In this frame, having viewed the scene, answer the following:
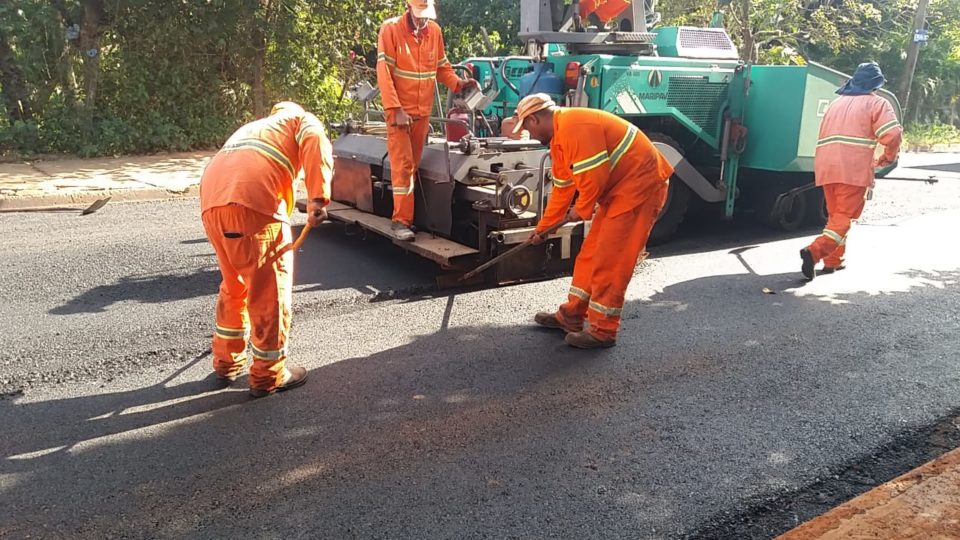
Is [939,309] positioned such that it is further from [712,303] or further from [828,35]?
[828,35]

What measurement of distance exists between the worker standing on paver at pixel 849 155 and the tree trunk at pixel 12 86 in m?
10.4

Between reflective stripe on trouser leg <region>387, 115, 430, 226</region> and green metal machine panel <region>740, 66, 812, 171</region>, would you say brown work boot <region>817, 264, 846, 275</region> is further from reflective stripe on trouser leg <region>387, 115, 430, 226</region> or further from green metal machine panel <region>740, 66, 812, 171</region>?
reflective stripe on trouser leg <region>387, 115, 430, 226</region>

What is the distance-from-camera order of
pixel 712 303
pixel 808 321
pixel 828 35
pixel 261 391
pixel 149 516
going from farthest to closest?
pixel 828 35 < pixel 712 303 < pixel 808 321 < pixel 261 391 < pixel 149 516

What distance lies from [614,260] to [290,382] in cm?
192

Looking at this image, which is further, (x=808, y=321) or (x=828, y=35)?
(x=828, y=35)

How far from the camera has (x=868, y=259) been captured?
21.5ft

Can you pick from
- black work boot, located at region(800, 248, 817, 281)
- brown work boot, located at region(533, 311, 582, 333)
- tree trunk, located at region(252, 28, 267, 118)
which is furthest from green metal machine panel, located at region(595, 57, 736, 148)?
tree trunk, located at region(252, 28, 267, 118)

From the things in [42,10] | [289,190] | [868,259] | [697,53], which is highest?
[42,10]

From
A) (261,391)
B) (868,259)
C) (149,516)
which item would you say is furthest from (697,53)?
(149,516)

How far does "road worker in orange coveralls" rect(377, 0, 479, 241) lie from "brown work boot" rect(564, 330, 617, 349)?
1.74m

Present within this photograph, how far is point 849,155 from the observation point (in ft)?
19.6

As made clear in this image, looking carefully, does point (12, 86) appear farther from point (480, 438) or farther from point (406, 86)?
point (480, 438)

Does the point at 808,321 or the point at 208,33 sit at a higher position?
the point at 208,33

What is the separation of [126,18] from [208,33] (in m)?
1.17
